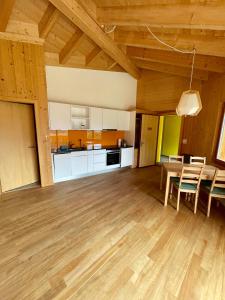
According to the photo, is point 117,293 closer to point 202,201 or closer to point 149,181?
point 202,201

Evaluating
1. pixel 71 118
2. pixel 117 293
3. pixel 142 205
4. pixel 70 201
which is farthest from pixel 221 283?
pixel 71 118

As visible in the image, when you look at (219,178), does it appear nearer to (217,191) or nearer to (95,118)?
(217,191)

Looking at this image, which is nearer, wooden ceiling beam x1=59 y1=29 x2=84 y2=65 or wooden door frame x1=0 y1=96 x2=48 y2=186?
wooden door frame x1=0 y1=96 x2=48 y2=186

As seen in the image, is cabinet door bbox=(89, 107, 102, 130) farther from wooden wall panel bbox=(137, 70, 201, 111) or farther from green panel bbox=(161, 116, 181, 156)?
green panel bbox=(161, 116, 181, 156)

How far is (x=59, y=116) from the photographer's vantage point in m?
3.98

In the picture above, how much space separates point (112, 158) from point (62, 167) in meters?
1.72

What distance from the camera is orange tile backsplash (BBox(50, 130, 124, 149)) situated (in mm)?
4301

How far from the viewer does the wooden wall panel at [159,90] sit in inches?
197

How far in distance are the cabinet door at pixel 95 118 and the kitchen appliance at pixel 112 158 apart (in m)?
0.86

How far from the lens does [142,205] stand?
3.06m

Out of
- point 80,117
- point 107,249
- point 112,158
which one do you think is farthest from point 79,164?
point 107,249

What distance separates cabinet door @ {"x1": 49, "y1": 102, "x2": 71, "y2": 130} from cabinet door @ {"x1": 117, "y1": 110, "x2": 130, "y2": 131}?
1835 mm

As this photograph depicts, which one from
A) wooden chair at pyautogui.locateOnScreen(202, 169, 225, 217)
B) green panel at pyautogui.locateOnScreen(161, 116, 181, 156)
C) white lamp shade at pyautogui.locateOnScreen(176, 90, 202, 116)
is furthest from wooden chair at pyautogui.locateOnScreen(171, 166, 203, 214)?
green panel at pyautogui.locateOnScreen(161, 116, 181, 156)

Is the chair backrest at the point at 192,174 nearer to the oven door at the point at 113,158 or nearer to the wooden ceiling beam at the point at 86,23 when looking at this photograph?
the oven door at the point at 113,158
